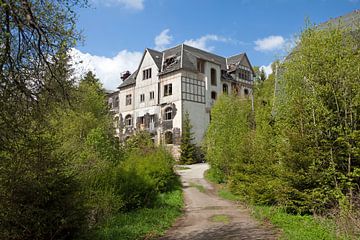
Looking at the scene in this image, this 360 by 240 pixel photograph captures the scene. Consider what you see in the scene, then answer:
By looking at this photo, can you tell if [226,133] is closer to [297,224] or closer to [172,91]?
[297,224]

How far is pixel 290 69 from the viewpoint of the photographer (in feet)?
43.7

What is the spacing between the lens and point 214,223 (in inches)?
473

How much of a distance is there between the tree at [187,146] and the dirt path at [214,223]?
19.3 metres

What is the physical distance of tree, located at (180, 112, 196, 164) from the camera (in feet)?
128

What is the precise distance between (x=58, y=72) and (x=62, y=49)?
2.45 feet

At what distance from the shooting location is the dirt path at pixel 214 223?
1010cm

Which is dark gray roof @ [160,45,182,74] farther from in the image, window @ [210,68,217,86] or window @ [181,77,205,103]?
window @ [210,68,217,86]

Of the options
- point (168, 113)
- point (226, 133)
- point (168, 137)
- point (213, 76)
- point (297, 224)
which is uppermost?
point (213, 76)

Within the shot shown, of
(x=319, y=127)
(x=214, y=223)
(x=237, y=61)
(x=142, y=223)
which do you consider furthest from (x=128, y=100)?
(x=319, y=127)

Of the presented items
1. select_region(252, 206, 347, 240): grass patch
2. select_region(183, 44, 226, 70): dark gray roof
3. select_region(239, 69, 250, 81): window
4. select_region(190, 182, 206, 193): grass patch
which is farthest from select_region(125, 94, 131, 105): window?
select_region(252, 206, 347, 240): grass patch

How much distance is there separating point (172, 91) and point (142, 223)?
30.9m

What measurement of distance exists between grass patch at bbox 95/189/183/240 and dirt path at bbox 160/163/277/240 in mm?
416

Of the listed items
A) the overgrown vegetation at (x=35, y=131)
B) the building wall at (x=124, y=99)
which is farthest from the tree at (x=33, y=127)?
the building wall at (x=124, y=99)

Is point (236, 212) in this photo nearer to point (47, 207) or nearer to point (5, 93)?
point (47, 207)
